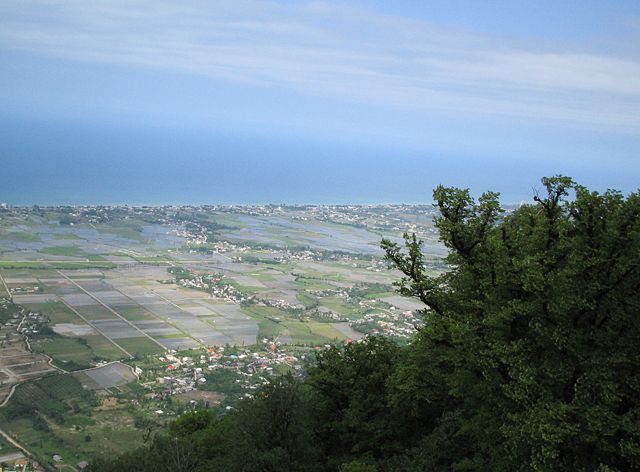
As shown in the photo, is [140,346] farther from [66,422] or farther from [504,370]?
[504,370]

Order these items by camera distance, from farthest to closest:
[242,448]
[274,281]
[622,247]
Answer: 1. [274,281]
2. [242,448]
3. [622,247]

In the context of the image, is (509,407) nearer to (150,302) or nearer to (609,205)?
(609,205)

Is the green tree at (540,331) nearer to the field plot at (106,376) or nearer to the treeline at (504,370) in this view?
the treeline at (504,370)

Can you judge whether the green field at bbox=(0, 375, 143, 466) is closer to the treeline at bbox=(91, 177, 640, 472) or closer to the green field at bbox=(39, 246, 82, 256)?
the treeline at bbox=(91, 177, 640, 472)

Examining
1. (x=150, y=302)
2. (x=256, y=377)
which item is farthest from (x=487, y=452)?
(x=150, y=302)

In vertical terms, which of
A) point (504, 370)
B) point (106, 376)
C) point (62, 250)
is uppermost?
point (504, 370)

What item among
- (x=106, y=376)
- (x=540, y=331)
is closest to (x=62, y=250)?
(x=106, y=376)

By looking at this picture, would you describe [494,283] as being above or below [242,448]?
above

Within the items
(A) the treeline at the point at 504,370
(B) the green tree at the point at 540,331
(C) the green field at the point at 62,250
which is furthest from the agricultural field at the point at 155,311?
(B) the green tree at the point at 540,331

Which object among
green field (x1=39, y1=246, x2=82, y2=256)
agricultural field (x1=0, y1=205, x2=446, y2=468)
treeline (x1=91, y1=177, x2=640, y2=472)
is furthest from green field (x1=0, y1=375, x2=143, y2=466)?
green field (x1=39, y1=246, x2=82, y2=256)
